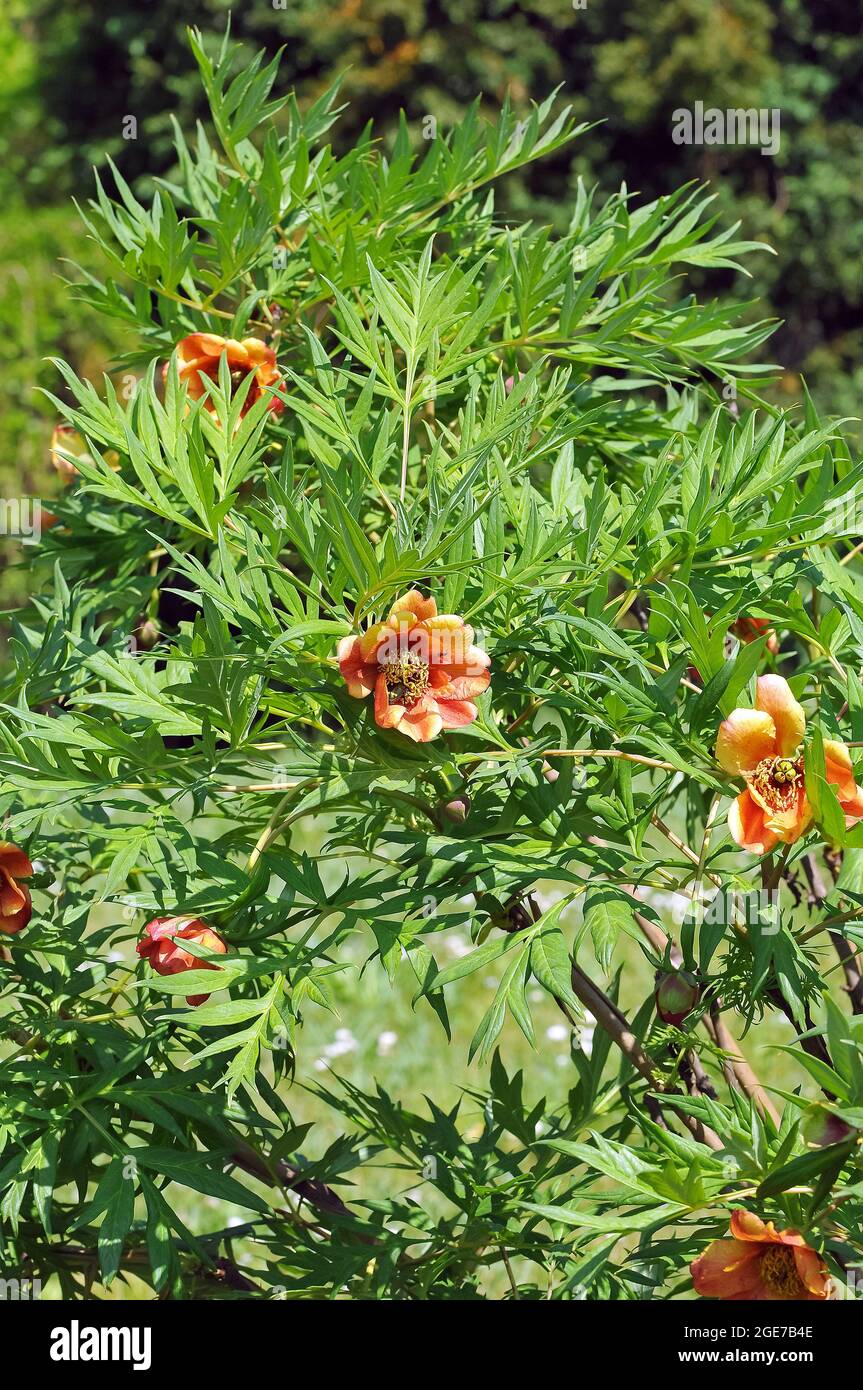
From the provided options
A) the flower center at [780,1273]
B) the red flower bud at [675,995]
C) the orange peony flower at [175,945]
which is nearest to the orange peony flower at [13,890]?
the orange peony flower at [175,945]

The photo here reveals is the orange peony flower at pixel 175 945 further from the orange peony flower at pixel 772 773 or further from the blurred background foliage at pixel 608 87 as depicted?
the blurred background foliage at pixel 608 87

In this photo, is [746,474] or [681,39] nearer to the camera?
[746,474]

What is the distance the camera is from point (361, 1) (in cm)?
733

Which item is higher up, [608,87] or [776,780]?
[608,87]

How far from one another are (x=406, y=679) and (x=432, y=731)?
45 millimetres

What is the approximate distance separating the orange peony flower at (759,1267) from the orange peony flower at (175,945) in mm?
394

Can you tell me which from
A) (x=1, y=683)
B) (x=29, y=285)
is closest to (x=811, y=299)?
(x=29, y=285)

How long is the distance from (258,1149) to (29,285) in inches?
210

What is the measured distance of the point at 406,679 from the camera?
2.74ft

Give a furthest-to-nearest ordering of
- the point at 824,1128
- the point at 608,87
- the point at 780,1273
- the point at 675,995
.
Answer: the point at 608,87 → the point at 675,995 → the point at 780,1273 → the point at 824,1128

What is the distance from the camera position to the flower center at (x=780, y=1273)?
88 cm

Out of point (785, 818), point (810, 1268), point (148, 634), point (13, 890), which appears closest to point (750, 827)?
point (785, 818)

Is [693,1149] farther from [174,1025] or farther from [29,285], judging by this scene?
[29,285]

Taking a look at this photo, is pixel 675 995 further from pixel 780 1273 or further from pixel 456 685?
pixel 456 685
